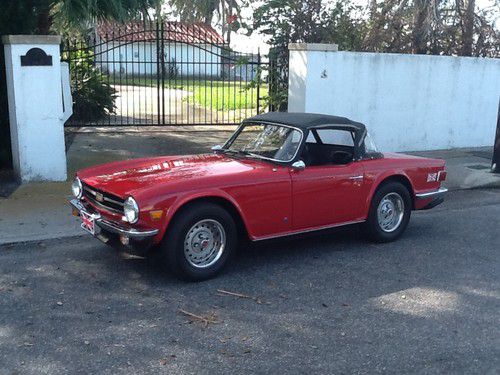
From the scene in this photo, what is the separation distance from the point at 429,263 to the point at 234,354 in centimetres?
276

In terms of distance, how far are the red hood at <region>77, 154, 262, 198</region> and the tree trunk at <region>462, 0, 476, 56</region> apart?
419 inches

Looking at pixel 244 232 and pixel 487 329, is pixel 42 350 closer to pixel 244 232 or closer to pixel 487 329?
pixel 244 232

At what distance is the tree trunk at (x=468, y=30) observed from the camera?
14.6 meters

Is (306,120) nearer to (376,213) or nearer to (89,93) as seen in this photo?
(376,213)

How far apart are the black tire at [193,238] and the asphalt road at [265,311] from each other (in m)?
0.12

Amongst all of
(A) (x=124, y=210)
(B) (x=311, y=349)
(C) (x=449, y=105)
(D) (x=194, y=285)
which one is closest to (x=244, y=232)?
(D) (x=194, y=285)

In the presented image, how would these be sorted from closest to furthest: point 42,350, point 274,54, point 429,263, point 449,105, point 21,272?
1. point 42,350
2. point 21,272
3. point 429,263
4. point 449,105
5. point 274,54

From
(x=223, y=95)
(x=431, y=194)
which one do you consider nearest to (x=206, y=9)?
(x=223, y=95)

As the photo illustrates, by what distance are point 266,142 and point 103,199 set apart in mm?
1807

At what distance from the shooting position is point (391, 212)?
6613 mm

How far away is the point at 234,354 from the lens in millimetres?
3969

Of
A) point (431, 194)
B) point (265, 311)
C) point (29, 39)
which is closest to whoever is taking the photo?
point (265, 311)

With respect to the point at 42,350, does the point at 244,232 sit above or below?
above

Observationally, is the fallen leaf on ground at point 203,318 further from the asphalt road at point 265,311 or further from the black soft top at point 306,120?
the black soft top at point 306,120
